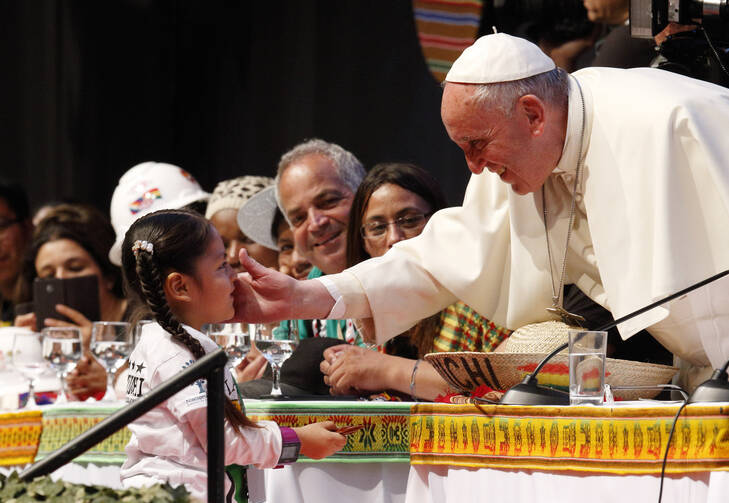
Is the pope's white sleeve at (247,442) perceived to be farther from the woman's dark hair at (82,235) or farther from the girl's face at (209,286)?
the woman's dark hair at (82,235)

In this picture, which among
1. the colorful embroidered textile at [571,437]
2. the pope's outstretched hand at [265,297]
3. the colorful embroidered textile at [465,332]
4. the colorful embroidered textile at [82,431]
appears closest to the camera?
the colorful embroidered textile at [571,437]

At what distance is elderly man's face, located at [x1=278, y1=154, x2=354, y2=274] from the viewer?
190 inches

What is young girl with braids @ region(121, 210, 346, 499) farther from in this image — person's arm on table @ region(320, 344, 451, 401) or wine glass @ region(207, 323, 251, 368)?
wine glass @ region(207, 323, 251, 368)

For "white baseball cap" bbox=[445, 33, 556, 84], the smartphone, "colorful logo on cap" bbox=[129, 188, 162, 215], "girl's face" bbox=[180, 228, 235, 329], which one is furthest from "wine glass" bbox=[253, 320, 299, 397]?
"colorful logo on cap" bbox=[129, 188, 162, 215]

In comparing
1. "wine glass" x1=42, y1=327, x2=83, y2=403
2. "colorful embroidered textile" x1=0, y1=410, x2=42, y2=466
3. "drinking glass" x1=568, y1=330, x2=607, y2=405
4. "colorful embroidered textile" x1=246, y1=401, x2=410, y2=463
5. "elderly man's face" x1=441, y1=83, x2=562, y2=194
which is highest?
"elderly man's face" x1=441, y1=83, x2=562, y2=194

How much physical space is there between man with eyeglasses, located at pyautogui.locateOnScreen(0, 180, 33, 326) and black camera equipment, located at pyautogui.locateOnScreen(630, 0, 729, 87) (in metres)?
4.19

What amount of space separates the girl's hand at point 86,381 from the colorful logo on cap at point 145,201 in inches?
50.6

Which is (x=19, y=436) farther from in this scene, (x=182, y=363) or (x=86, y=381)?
(x=182, y=363)

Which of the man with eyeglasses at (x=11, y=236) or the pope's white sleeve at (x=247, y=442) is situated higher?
the pope's white sleeve at (x=247, y=442)

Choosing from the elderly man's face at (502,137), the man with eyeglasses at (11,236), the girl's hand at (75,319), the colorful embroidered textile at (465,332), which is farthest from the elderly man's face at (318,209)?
the man with eyeglasses at (11,236)

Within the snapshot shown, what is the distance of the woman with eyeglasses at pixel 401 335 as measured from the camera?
3.56 meters

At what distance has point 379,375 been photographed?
357cm

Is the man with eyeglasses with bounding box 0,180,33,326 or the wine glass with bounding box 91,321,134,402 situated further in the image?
the man with eyeglasses with bounding box 0,180,33,326

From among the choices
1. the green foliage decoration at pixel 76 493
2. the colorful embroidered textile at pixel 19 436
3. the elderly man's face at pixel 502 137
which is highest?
the elderly man's face at pixel 502 137
